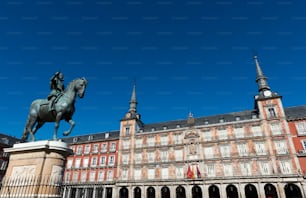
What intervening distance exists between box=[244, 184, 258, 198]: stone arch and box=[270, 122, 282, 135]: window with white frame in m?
8.90

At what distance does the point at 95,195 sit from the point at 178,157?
54.9 ft

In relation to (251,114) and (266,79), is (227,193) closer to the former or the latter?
(251,114)

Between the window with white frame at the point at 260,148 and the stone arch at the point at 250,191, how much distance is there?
16.8 ft

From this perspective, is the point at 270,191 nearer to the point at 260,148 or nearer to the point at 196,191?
the point at 260,148

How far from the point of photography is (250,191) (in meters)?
28.8

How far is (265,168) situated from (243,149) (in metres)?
3.82

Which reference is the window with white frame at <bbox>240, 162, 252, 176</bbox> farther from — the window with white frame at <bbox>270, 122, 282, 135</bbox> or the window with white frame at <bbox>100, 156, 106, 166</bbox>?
the window with white frame at <bbox>100, 156, 106, 166</bbox>

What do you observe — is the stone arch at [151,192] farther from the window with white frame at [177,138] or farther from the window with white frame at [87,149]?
the window with white frame at [87,149]

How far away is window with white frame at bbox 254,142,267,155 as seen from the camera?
94.8 feet

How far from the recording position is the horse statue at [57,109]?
7316mm

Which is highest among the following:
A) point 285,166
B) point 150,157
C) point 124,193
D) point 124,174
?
point 150,157

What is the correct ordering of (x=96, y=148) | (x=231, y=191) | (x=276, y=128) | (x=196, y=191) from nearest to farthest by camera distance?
(x=276, y=128) → (x=231, y=191) → (x=196, y=191) → (x=96, y=148)

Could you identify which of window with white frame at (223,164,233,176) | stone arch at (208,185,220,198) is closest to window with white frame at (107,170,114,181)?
stone arch at (208,185,220,198)

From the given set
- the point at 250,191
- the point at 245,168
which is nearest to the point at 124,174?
the point at 245,168
